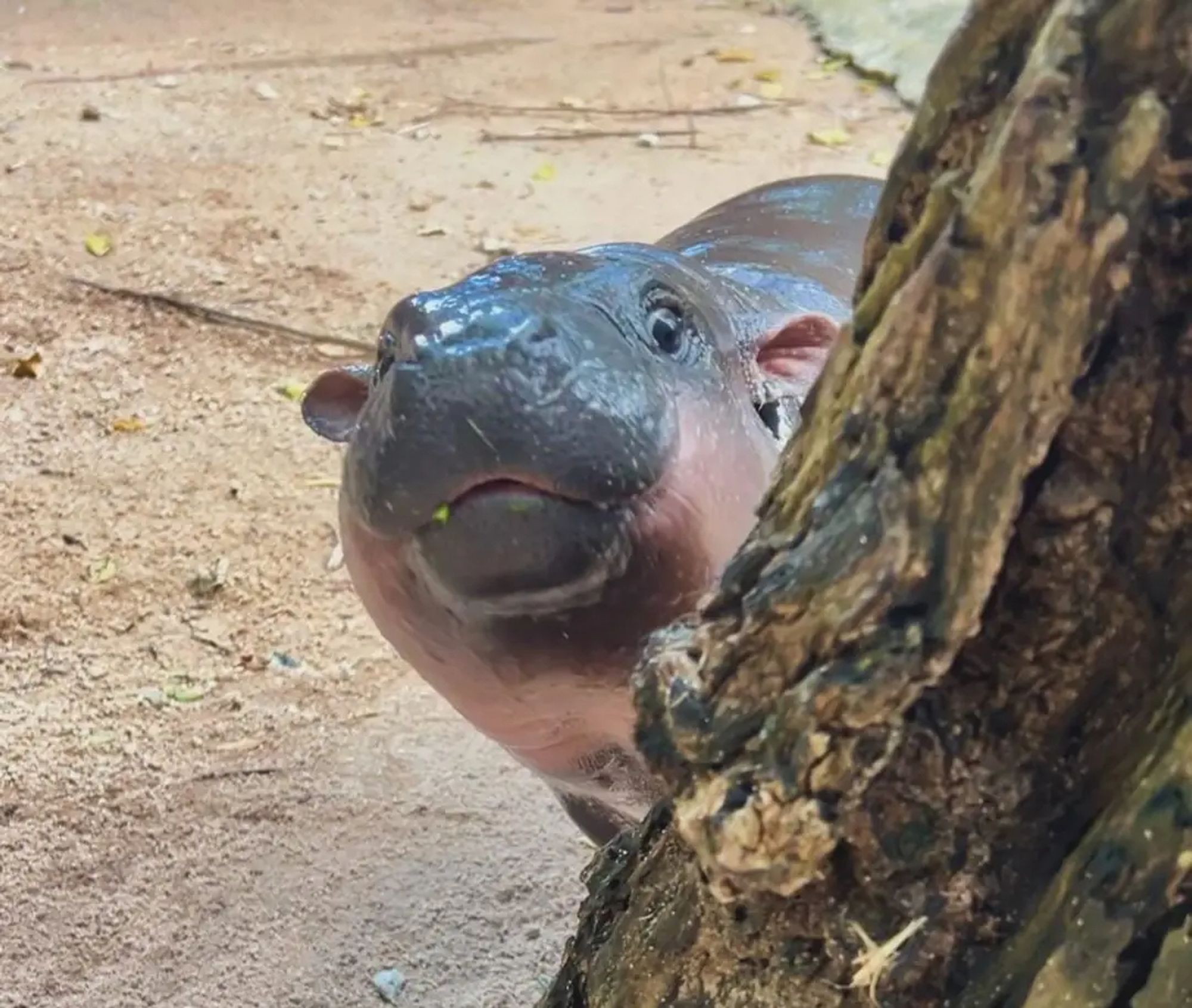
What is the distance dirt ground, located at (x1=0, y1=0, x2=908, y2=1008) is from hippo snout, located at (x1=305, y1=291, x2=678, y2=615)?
916mm

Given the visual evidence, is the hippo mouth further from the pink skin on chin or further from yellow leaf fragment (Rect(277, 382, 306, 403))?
yellow leaf fragment (Rect(277, 382, 306, 403))

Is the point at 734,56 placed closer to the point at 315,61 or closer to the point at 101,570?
the point at 315,61

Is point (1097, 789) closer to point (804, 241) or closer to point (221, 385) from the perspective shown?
point (804, 241)

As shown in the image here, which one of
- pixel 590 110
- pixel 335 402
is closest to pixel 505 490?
pixel 335 402

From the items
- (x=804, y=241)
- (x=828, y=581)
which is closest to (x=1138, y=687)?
(x=828, y=581)

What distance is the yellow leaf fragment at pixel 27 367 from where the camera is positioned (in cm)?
297

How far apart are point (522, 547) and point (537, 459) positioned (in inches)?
2.3

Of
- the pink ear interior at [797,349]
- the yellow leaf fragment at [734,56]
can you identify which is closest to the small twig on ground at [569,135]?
the yellow leaf fragment at [734,56]

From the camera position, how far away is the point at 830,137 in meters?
4.05

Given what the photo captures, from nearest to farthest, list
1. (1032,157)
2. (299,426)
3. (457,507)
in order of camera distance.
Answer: (1032,157), (457,507), (299,426)

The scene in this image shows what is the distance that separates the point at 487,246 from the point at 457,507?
2.55 metres

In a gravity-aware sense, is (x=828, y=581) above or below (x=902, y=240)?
below

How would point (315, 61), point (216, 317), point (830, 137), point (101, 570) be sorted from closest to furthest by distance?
point (101, 570)
point (216, 317)
point (830, 137)
point (315, 61)

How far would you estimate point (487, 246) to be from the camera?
3.47 meters
